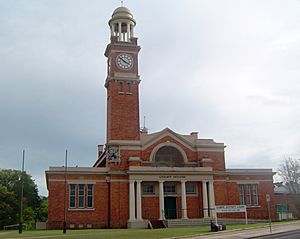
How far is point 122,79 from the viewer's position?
4919 centimetres

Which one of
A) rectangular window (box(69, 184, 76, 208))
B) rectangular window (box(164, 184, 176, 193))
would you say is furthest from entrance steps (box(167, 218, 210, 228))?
rectangular window (box(69, 184, 76, 208))

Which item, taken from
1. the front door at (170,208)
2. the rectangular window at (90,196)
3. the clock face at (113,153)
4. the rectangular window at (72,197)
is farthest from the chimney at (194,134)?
the rectangular window at (72,197)

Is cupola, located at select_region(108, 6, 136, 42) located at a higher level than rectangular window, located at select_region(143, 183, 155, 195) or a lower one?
higher

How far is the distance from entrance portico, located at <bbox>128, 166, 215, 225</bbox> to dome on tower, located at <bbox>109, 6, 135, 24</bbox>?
1925 centimetres

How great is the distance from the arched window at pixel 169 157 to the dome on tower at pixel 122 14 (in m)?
17.0

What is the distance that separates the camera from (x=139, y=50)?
5122 centimetres

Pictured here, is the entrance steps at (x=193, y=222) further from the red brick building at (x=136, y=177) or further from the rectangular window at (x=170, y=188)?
the rectangular window at (x=170, y=188)

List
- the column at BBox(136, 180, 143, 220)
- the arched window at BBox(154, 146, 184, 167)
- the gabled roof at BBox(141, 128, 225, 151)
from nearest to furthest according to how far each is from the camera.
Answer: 1. the column at BBox(136, 180, 143, 220)
2. the gabled roof at BBox(141, 128, 225, 151)
3. the arched window at BBox(154, 146, 184, 167)

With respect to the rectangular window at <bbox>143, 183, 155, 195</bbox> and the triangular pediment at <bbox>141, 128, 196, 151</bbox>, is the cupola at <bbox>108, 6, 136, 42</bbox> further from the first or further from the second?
the rectangular window at <bbox>143, 183, 155, 195</bbox>

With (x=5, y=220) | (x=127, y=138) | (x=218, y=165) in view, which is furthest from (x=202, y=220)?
(x=5, y=220)

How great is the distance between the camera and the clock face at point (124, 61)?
50062 mm

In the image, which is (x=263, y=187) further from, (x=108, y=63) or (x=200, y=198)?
(x=108, y=63)

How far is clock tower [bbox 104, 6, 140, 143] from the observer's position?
157 feet

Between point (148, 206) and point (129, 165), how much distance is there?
4983 mm
